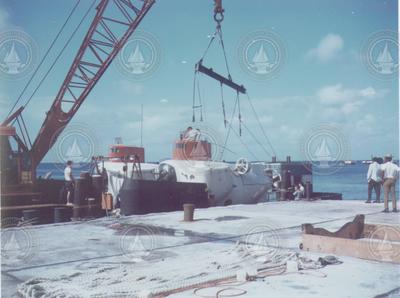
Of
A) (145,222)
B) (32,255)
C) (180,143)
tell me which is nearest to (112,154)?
(180,143)

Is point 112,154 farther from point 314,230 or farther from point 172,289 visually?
point 172,289

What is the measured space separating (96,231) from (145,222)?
149 centimetres

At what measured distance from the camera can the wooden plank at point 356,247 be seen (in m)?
5.62

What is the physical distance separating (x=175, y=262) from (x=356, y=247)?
2.64 meters

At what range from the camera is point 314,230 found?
6.64 metres

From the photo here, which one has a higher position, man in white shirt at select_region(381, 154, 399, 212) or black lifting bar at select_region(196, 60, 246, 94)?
black lifting bar at select_region(196, 60, 246, 94)

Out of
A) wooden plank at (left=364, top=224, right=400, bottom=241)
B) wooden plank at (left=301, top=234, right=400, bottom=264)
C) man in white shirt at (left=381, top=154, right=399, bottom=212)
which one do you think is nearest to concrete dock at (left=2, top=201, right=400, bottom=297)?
wooden plank at (left=301, top=234, right=400, bottom=264)

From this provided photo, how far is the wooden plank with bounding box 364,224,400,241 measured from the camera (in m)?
6.85

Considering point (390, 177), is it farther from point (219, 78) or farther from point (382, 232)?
point (219, 78)

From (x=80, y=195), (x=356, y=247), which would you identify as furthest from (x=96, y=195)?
(x=356, y=247)

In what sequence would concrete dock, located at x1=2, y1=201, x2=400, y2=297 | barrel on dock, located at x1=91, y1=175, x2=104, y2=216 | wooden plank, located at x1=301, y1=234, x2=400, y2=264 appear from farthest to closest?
barrel on dock, located at x1=91, y1=175, x2=104, y2=216
wooden plank, located at x1=301, y1=234, x2=400, y2=264
concrete dock, located at x1=2, y1=201, x2=400, y2=297

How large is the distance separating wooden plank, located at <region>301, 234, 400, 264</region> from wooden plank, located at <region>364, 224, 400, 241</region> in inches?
38.1

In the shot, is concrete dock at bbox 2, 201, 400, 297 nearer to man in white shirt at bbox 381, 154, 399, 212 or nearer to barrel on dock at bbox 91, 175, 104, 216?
barrel on dock at bbox 91, 175, 104, 216

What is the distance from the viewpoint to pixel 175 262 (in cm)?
577
